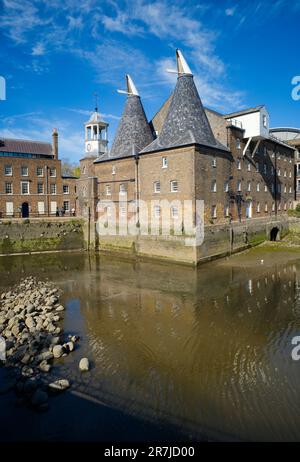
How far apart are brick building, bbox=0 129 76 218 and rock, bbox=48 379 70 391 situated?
30.2m

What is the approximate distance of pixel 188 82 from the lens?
26594 mm

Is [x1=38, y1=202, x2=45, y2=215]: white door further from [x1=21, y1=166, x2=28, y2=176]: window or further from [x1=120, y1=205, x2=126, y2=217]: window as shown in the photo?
[x1=120, y1=205, x2=126, y2=217]: window

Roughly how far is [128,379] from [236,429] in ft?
10.6

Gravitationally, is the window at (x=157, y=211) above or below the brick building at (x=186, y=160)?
below

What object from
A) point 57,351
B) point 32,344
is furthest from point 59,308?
point 57,351

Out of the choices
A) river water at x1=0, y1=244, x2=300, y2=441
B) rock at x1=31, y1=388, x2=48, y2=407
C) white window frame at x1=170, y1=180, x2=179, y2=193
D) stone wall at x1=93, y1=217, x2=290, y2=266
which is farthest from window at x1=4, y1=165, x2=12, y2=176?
rock at x1=31, y1=388, x2=48, y2=407

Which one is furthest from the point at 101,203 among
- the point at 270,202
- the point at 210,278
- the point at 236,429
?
the point at 236,429

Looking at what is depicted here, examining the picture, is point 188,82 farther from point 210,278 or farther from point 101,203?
point 210,278

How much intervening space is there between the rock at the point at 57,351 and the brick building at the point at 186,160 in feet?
51.1

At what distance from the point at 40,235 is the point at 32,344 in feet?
70.4

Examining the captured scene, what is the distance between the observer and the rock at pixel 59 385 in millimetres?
8664

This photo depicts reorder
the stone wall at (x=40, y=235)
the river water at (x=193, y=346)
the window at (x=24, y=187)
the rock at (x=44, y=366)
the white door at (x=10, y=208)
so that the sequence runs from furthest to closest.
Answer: the window at (x=24, y=187)
the white door at (x=10, y=208)
the stone wall at (x=40, y=235)
the rock at (x=44, y=366)
the river water at (x=193, y=346)

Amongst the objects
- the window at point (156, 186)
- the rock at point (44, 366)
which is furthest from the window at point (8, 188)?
the rock at point (44, 366)

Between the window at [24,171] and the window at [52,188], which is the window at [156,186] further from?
the window at [24,171]
